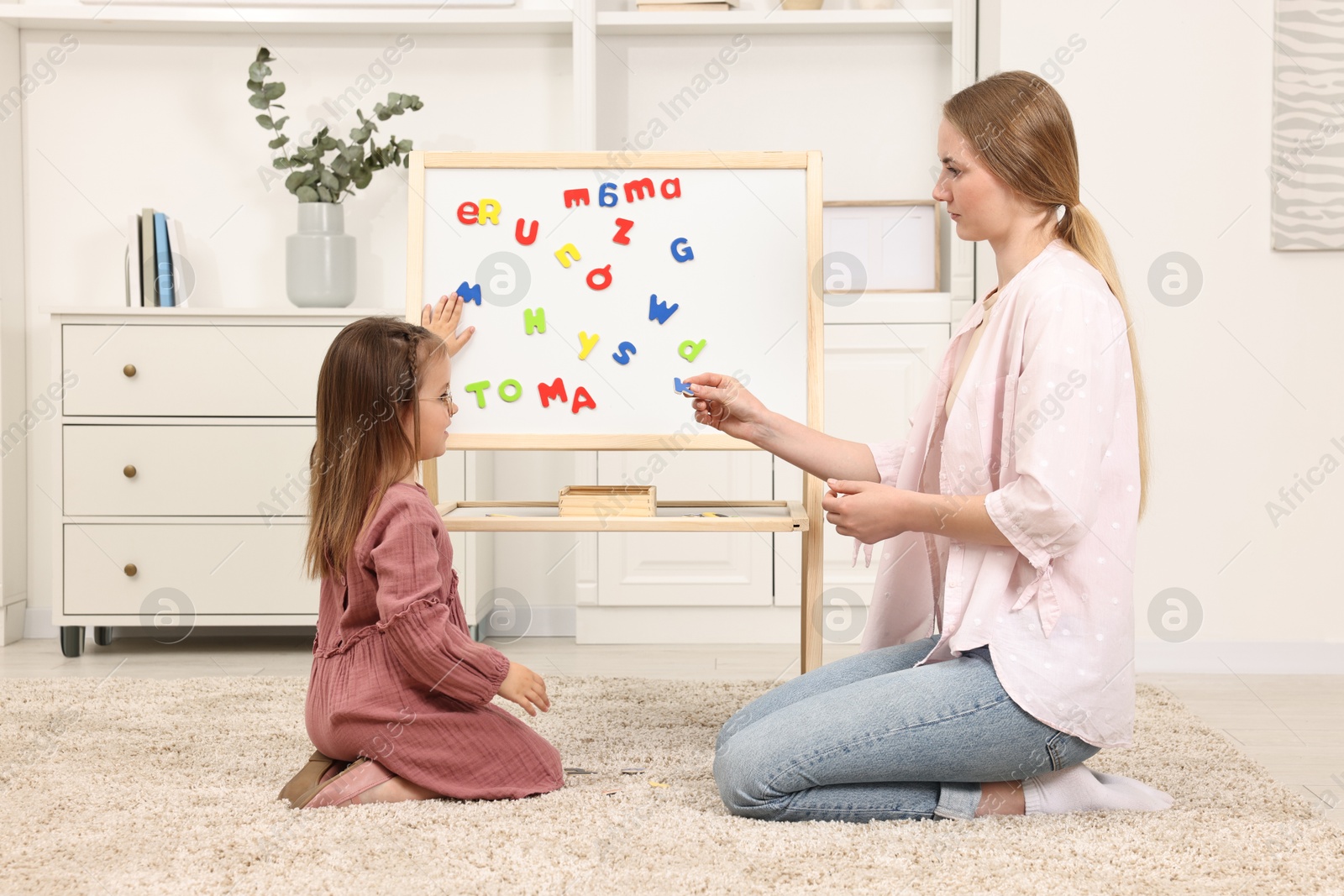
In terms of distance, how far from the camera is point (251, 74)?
268 centimetres

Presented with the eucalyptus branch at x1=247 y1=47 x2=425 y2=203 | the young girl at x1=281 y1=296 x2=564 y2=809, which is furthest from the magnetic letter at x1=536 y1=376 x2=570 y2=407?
the eucalyptus branch at x1=247 y1=47 x2=425 y2=203

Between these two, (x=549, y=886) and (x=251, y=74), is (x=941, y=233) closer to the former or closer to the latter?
(x=251, y=74)

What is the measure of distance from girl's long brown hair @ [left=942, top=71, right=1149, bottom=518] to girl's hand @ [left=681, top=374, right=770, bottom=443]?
1.63 feet

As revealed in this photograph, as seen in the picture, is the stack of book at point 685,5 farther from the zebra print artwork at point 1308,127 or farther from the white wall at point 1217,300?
the zebra print artwork at point 1308,127

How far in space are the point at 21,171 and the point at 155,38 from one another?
49 cm

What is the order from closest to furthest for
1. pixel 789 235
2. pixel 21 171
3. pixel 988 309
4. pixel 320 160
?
1. pixel 988 309
2. pixel 789 235
3. pixel 320 160
4. pixel 21 171

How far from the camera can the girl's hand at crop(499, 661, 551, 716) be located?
4.74 feet

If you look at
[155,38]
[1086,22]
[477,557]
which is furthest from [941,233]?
[155,38]

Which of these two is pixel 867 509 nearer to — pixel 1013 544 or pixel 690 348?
pixel 1013 544

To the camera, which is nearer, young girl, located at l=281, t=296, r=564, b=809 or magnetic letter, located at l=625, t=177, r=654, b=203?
young girl, located at l=281, t=296, r=564, b=809

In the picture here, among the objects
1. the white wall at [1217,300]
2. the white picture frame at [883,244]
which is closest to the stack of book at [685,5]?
the white picture frame at [883,244]

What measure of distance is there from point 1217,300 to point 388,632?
6.54 ft

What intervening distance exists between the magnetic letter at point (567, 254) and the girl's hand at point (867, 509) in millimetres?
683

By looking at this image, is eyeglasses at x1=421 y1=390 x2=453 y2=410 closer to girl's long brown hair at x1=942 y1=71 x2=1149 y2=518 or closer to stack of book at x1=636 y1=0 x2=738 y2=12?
girl's long brown hair at x1=942 y1=71 x2=1149 y2=518
